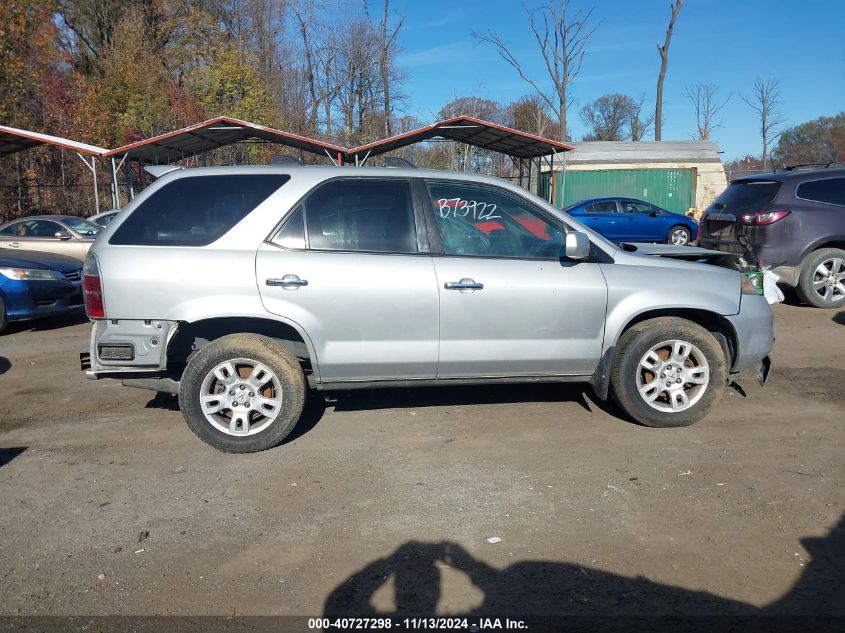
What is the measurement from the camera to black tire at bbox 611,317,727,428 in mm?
4887

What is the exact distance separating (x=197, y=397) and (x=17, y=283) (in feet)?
18.6

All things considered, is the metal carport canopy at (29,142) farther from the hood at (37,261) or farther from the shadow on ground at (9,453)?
the shadow on ground at (9,453)

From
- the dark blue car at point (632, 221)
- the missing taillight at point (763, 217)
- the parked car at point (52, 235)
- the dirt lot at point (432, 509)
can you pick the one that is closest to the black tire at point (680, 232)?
the dark blue car at point (632, 221)

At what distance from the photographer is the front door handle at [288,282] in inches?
178

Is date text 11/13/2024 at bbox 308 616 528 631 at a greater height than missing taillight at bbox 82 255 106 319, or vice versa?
Answer: missing taillight at bbox 82 255 106 319

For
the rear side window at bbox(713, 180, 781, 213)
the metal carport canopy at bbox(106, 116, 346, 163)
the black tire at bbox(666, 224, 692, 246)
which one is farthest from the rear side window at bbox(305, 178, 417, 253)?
the black tire at bbox(666, 224, 692, 246)

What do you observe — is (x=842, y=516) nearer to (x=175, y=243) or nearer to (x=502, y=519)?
(x=502, y=519)

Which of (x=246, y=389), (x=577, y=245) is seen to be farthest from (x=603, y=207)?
(x=246, y=389)

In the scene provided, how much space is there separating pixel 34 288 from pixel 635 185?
23.1 meters

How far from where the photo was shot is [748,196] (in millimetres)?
9656

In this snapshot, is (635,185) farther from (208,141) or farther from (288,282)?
(288,282)

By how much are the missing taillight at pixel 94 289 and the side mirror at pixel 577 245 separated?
310 centimetres

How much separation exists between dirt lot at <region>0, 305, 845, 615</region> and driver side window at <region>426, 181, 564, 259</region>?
1347 mm

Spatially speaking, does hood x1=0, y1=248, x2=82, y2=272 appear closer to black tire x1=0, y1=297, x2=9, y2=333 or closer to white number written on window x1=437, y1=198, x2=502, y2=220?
black tire x1=0, y1=297, x2=9, y2=333
